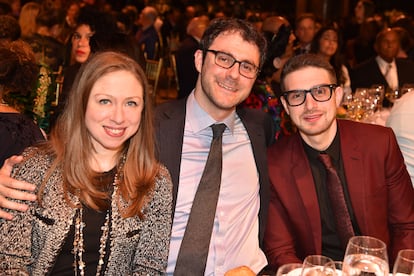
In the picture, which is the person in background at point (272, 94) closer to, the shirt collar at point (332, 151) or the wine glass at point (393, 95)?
the shirt collar at point (332, 151)

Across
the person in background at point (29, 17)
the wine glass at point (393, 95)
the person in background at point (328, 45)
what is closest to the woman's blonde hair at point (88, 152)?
the wine glass at point (393, 95)

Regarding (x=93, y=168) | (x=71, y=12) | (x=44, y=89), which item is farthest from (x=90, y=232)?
(x=71, y=12)

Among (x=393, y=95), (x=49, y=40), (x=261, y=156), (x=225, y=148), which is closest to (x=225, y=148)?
(x=225, y=148)

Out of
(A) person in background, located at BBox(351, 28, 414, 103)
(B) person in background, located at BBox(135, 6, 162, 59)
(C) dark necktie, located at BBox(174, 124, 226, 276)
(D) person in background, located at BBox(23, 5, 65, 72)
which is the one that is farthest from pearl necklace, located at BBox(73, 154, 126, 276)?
(B) person in background, located at BBox(135, 6, 162, 59)

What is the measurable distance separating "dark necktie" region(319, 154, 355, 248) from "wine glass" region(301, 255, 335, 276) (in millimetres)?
904

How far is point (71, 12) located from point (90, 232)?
282 inches

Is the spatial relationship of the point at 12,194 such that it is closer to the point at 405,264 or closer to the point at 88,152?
the point at 88,152

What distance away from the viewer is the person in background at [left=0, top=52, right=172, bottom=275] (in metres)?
1.95

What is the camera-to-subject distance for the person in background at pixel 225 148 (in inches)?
94.8

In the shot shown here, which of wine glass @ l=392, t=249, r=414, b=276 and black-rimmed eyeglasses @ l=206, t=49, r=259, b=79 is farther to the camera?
black-rimmed eyeglasses @ l=206, t=49, r=259, b=79

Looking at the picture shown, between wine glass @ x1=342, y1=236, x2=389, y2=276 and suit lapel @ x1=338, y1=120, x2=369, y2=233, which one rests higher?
suit lapel @ x1=338, y1=120, x2=369, y2=233

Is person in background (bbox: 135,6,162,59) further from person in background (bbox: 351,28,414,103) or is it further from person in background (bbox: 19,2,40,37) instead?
person in background (bbox: 351,28,414,103)

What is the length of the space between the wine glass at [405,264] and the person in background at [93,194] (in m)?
0.89

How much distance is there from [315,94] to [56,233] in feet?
3.99
